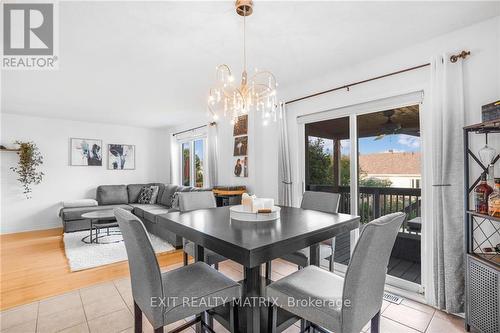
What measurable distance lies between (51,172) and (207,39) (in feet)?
17.1

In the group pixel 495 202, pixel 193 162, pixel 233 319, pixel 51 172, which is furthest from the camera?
pixel 193 162

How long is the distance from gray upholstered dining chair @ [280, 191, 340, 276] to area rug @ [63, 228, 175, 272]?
2444 mm

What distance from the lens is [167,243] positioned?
165 inches

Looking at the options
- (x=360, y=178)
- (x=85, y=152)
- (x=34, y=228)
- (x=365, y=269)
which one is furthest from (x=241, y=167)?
(x=34, y=228)

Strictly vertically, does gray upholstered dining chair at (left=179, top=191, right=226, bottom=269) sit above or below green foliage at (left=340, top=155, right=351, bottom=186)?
below

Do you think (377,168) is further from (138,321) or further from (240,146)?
(138,321)

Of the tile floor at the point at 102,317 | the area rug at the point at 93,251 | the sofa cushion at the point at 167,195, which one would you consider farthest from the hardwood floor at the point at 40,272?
the sofa cushion at the point at 167,195

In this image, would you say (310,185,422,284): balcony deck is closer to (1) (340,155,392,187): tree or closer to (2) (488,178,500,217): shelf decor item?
(1) (340,155,392,187): tree

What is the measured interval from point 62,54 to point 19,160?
3.87m

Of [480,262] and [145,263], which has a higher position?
[145,263]

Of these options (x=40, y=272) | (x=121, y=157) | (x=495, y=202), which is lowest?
(x=40, y=272)

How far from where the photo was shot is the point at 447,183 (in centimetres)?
212

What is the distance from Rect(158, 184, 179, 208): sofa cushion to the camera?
5469 millimetres

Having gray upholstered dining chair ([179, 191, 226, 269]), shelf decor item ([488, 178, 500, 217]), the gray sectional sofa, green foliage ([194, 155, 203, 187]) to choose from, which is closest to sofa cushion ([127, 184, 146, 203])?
the gray sectional sofa
